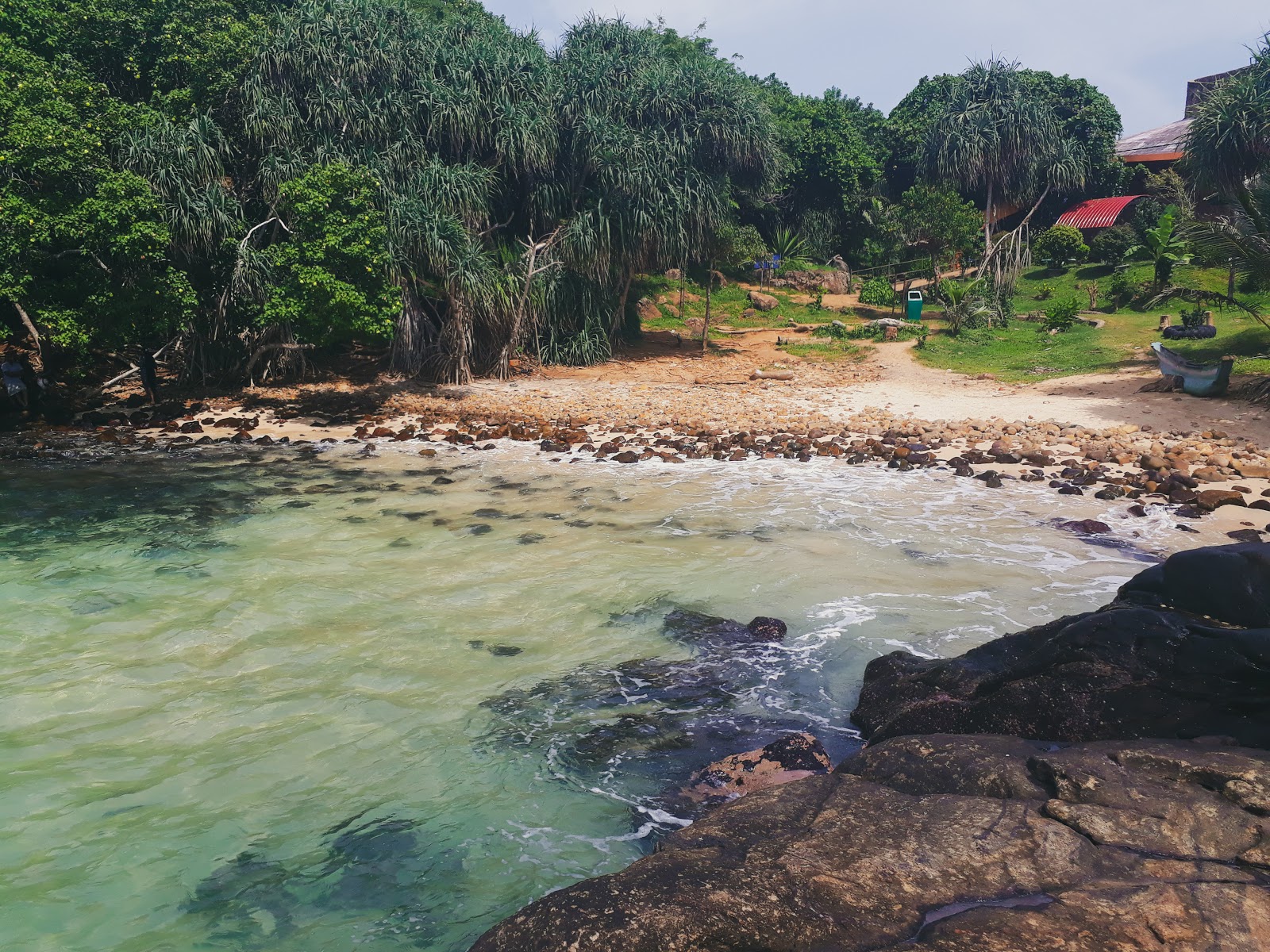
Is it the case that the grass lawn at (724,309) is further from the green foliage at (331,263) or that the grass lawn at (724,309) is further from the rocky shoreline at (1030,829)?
the rocky shoreline at (1030,829)

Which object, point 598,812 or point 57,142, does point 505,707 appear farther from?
point 57,142

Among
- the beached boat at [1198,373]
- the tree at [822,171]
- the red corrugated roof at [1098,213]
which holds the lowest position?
the beached boat at [1198,373]

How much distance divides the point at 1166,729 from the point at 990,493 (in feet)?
24.8

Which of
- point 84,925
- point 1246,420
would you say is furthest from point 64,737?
point 1246,420

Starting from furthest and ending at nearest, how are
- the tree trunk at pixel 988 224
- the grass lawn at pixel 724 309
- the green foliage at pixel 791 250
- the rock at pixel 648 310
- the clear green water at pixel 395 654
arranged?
the green foliage at pixel 791 250 → the tree trunk at pixel 988 224 → the rock at pixel 648 310 → the grass lawn at pixel 724 309 → the clear green water at pixel 395 654

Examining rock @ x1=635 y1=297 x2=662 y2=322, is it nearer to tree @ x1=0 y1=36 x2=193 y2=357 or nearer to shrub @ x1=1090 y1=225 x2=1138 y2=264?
shrub @ x1=1090 y1=225 x2=1138 y2=264

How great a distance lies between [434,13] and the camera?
2883 centimetres

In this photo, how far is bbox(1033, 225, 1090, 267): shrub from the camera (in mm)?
29172

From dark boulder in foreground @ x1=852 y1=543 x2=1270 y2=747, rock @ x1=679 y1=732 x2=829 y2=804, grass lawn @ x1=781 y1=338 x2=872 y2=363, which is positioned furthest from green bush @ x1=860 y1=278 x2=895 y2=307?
rock @ x1=679 y1=732 x2=829 y2=804

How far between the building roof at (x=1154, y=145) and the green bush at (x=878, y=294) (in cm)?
1266

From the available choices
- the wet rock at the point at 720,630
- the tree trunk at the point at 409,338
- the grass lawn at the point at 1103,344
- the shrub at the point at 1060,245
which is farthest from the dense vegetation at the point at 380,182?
the wet rock at the point at 720,630

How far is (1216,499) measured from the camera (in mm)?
10172

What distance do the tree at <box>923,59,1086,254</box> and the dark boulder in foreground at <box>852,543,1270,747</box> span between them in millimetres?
24132

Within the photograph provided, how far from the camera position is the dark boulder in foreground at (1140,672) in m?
4.41
